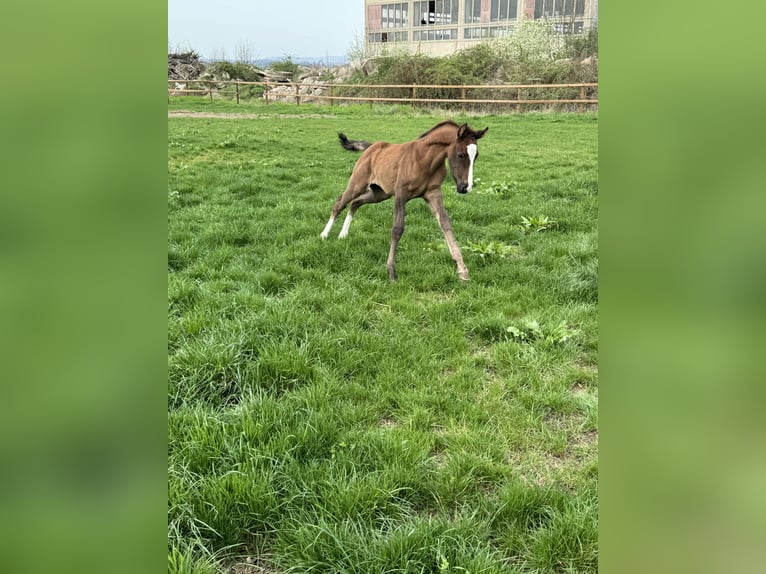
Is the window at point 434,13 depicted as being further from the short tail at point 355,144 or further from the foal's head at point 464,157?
the foal's head at point 464,157

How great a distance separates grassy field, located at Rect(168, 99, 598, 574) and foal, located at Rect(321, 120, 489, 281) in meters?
0.44

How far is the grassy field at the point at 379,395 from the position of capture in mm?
2111

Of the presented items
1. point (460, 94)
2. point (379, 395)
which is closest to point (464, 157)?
point (379, 395)

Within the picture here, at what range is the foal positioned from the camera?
4.77 meters

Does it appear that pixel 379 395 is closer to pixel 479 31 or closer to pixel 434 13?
pixel 479 31

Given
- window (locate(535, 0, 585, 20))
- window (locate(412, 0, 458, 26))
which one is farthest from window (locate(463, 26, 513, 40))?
window (locate(535, 0, 585, 20))

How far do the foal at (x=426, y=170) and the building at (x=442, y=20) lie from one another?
36.9 meters
